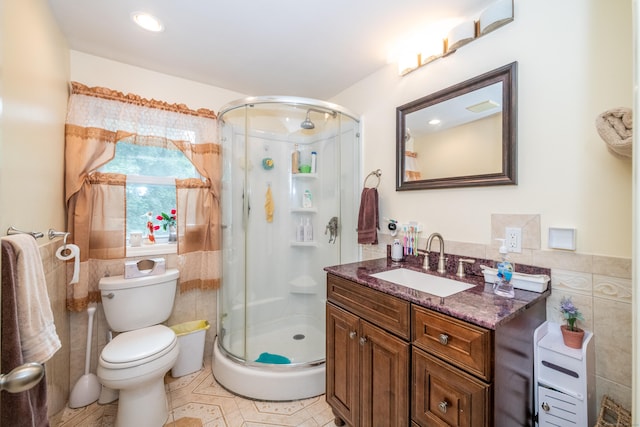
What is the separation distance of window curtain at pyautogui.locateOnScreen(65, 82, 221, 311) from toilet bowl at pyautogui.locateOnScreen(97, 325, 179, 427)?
535 millimetres

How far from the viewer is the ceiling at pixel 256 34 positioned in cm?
140

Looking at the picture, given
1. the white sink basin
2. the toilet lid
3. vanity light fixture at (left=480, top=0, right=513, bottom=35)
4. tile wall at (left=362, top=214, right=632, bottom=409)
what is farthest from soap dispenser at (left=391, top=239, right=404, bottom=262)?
the toilet lid

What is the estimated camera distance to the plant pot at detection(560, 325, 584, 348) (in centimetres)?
100

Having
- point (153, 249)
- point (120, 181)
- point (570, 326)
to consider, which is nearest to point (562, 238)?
point (570, 326)

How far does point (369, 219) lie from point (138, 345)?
1644 mm

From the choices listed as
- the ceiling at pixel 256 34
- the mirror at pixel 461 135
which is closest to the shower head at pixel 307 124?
the ceiling at pixel 256 34

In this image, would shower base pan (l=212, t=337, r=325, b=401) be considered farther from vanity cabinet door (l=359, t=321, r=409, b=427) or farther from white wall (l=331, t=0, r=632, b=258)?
white wall (l=331, t=0, r=632, b=258)

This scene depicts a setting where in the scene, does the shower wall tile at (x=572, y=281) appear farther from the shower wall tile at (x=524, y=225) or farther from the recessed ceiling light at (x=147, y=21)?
the recessed ceiling light at (x=147, y=21)

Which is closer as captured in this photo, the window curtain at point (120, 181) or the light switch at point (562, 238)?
the light switch at point (562, 238)

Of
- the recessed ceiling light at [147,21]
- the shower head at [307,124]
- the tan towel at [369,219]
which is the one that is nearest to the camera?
the recessed ceiling light at [147,21]

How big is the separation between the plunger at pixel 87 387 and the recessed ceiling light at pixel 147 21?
71.6 inches

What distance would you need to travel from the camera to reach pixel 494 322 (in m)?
0.85

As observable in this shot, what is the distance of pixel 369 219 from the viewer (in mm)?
1943

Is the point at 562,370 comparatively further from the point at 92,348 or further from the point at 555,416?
the point at 92,348
